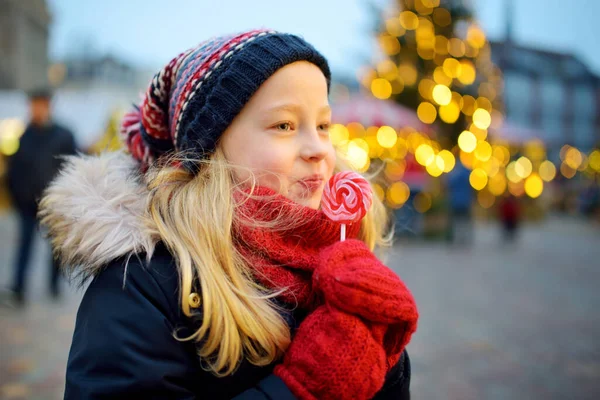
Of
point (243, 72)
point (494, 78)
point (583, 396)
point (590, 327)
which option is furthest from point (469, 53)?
point (243, 72)

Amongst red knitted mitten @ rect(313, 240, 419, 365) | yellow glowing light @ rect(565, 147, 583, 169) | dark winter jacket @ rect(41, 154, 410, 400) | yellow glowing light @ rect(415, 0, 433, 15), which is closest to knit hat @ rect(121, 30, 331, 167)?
dark winter jacket @ rect(41, 154, 410, 400)

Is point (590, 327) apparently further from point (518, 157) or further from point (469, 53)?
point (518, 157)

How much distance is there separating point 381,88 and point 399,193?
328 centimetres

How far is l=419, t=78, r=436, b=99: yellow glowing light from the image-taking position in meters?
12.5

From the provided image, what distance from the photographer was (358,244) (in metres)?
1.26

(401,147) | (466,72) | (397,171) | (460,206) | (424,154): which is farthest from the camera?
(466,72)

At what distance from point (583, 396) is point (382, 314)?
9.80 ft

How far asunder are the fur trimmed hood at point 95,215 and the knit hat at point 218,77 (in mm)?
209

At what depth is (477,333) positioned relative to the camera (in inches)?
182

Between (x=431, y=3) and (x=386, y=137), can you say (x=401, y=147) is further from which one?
(x=431, y=3)

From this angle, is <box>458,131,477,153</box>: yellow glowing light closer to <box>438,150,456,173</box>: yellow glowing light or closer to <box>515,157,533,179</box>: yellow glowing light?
<box>438,150,456,173</box>: yellow glowing light

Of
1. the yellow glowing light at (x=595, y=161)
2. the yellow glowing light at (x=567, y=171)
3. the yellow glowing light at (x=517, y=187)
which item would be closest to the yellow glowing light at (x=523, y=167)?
the yellow glowing light at (x=517, y=187)

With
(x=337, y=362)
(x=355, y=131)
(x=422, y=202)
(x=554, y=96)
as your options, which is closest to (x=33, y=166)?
(x=337, y=362)

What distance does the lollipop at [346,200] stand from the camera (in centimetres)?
137
